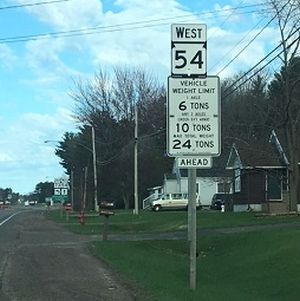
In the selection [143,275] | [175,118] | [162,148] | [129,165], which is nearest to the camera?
[175,118]

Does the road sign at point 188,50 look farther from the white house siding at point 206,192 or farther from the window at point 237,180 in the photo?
the white house siding at point 206,192

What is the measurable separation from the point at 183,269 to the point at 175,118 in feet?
21.7

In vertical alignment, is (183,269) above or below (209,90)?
below

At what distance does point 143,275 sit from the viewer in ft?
45.5

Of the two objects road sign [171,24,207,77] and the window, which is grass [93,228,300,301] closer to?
road sign [171,24,207,77]

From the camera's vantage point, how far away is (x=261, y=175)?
47000 millimetres

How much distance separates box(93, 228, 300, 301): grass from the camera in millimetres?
12314

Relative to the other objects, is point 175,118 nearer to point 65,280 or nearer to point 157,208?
point 65,280

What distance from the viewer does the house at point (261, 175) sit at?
4206cm

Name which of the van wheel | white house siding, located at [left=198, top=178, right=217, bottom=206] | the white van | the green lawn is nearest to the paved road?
the green lawn

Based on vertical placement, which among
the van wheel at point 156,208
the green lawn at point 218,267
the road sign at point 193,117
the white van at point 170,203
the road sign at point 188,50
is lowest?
the green lawn at point 218,267

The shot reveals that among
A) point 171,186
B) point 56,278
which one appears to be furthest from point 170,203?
point 56,278

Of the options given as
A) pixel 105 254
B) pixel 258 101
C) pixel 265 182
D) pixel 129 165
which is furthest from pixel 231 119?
pixel 105 254

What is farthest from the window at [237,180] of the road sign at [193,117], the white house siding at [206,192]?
the road sign at [193,117]
